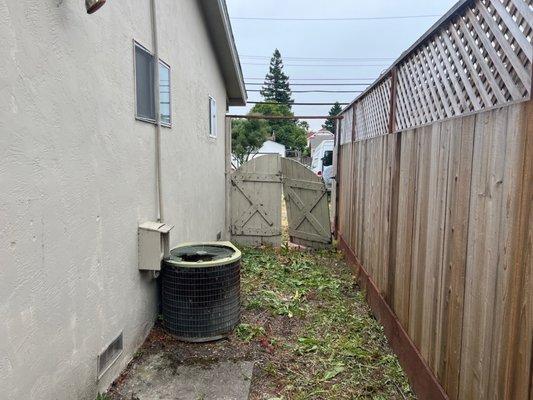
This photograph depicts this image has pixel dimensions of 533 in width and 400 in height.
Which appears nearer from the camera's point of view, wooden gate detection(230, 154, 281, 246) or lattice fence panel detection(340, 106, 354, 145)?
lattice fence panel detection(340, 106, 354, 145)

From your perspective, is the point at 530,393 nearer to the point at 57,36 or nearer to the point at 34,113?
the point at 34,113

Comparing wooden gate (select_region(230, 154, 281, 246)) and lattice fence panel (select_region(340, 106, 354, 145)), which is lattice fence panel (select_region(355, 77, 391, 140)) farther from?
wooden gate (select_region(230, 154, 281, 246))

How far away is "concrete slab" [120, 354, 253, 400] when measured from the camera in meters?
3.22

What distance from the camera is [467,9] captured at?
8.15 ft

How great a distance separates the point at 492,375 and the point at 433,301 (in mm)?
901

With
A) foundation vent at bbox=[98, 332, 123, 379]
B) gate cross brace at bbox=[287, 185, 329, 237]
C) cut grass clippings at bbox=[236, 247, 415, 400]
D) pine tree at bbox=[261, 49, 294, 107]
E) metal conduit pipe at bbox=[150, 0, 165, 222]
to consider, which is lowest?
cut grass clippings at bbox=[236, 247, 415, 400]

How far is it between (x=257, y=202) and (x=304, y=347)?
15.9 ft

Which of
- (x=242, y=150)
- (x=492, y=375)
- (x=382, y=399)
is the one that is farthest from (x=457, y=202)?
(x=242, y=150)

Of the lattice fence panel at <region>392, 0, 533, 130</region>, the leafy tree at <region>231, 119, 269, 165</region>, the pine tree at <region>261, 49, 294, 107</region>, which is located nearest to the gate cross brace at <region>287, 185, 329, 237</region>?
the lattice fence panel at <region>392, 0, 533, 130</region>

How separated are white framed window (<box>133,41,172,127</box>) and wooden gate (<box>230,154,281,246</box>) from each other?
402 centimetres

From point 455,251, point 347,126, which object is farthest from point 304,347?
point 347,126

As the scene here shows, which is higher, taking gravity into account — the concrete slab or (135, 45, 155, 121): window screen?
(135, 45, 155, 121): window screen

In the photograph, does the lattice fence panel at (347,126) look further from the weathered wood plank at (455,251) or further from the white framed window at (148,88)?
the weathered wood plank at (455,251)

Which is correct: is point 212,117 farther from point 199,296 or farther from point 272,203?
point 199,296
